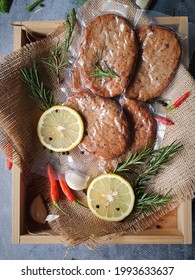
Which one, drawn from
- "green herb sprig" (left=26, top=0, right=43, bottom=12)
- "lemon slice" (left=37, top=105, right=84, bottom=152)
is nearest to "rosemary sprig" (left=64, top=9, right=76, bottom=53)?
"lemon slice" (left=37, top=105, right=84, bottom=152)

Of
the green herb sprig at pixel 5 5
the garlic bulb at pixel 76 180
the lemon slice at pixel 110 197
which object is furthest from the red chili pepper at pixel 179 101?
the green herb sprig at pixel 5 5

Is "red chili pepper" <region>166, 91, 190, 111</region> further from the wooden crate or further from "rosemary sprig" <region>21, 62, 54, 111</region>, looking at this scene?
"rosemary sprig" <region>21, 62, 54, 111</region>

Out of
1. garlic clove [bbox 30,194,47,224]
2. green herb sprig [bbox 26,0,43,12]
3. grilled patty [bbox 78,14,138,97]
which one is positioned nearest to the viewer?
grilled patty [bbox 78,14,138,97]

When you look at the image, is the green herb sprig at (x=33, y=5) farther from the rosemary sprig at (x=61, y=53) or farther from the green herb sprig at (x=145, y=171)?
the green herb sprig at (x=145, y=171)

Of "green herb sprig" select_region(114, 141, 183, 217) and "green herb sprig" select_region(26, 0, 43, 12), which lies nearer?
"green herb sprig" select_region(114, 141, 183, 217)

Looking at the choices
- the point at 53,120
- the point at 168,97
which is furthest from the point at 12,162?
the point at 168,97

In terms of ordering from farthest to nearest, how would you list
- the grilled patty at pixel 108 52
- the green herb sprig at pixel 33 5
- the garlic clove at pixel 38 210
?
the green herb sprig at pixel 33 5 → the garlic clove at pixel 38 210 → the grilled patty at pixel 108 52

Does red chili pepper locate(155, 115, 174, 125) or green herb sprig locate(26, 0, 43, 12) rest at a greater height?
green herb sprig locate(26, 0, 43, 12)
